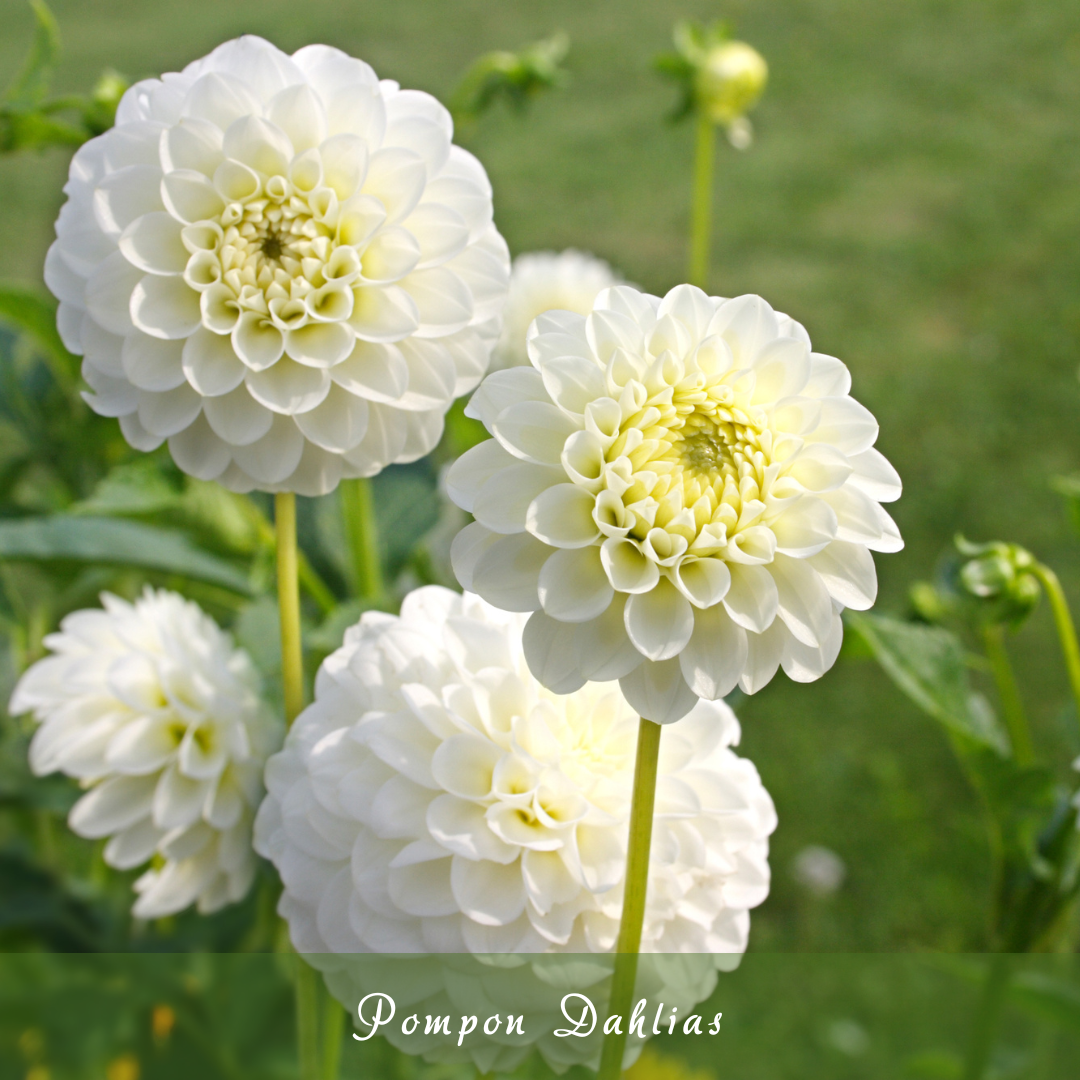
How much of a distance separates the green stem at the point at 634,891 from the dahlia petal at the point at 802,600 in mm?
48

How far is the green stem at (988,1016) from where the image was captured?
0.53m

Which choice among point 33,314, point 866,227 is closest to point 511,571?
point 33,314

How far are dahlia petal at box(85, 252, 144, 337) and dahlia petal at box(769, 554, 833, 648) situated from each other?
0.76ft

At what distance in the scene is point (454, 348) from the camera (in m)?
0.42

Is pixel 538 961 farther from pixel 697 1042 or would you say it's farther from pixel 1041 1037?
pixel 1041 1037

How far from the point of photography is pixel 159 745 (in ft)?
1.68

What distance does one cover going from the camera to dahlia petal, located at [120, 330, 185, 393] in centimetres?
40

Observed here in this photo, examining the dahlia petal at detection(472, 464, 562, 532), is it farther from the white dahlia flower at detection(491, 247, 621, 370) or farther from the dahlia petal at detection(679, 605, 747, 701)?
the white dahlia flower at detection(491, 247, 621, 370)

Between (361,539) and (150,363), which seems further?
(361,539)

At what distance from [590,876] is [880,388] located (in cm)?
235

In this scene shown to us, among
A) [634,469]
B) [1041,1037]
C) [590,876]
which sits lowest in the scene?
[1041,1037]

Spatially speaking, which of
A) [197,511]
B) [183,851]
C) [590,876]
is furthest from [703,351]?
[197,511]

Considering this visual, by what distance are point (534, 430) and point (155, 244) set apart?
0.16m

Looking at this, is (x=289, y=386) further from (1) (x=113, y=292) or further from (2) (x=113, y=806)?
(2) (x=113, y=806)
